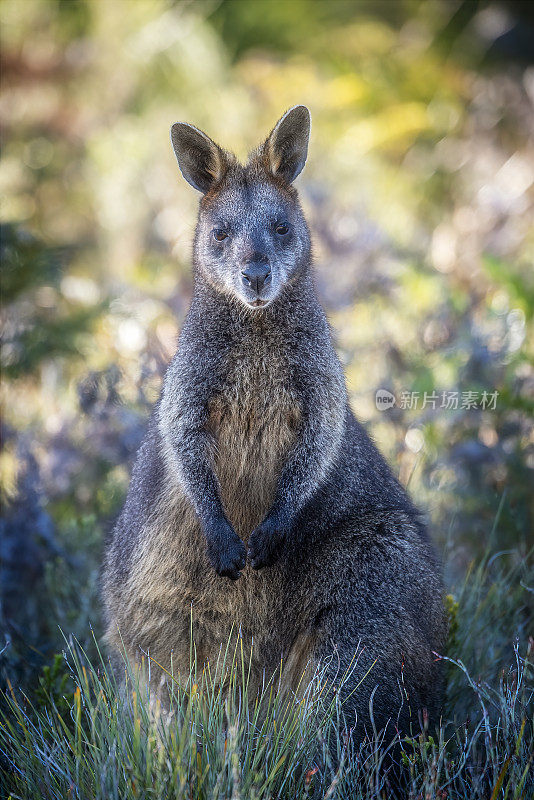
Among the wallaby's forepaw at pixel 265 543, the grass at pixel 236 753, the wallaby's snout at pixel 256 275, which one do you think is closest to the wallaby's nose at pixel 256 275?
the wallaby's snout at pixel 256 275

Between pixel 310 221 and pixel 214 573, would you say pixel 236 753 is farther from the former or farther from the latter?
pixel 310 221

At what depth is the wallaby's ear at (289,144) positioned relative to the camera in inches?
156

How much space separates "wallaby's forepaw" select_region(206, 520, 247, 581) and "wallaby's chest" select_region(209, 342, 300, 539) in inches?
9.4

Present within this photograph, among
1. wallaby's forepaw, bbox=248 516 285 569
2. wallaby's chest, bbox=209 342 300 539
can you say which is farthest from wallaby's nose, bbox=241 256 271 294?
wallaby's forepaw, bbox=248 516 285 569

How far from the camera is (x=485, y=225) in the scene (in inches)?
400

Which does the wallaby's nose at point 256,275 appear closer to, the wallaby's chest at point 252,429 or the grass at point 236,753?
the wallaby's chest at point 252,429

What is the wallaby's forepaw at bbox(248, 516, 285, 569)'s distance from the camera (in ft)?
11.8

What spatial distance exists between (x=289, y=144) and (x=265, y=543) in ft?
6.29

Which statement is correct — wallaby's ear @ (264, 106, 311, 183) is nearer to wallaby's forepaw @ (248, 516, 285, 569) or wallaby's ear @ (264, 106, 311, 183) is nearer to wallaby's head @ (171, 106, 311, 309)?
wallaby's head @ (171, 106, 311, 309)

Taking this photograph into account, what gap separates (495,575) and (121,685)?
2446mm

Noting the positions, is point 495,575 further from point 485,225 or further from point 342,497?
point 485,225

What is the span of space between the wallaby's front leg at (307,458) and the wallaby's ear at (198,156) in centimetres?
116

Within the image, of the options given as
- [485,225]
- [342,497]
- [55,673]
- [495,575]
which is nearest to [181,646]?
[55,673]

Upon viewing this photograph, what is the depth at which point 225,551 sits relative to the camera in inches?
141
